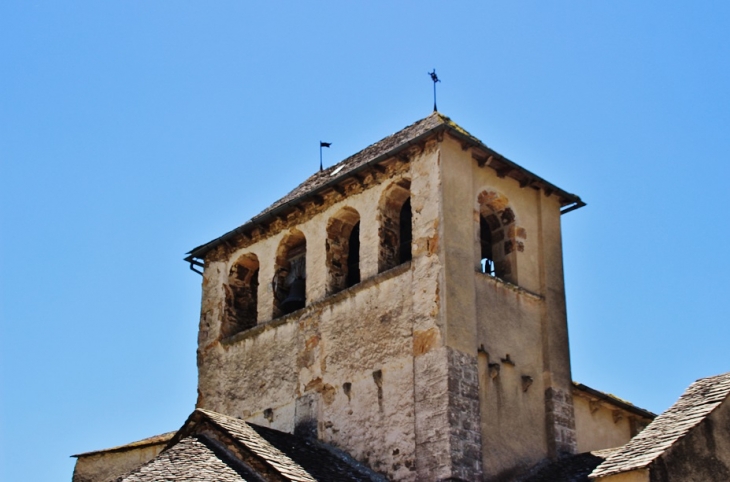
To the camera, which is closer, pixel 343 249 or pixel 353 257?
pixel 343 249

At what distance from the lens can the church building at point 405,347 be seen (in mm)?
15328

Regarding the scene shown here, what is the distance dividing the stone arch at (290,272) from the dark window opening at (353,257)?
855 millimetres

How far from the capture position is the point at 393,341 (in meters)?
16.5

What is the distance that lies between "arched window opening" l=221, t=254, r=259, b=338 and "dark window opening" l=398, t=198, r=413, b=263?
3.27m

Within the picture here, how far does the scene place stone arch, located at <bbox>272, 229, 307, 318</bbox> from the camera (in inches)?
749

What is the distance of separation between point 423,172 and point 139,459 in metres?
7.44

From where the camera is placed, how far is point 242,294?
20.4 metres

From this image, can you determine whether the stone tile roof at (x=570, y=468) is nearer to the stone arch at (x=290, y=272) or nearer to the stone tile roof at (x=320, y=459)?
the stone tile roof at (x=320, y=459)

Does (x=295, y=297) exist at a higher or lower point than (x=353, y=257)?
lower

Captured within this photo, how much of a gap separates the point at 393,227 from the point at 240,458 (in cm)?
477

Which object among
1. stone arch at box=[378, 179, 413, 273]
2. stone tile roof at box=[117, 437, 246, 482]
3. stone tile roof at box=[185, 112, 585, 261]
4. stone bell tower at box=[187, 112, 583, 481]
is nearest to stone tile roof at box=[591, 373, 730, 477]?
stone bell tower at box=[187, 112, 583, 481]

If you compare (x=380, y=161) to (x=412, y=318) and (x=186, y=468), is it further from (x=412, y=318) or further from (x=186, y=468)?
(x=186, y=468)

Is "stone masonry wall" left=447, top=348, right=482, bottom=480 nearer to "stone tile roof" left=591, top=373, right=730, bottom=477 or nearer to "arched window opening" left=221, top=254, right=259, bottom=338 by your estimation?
"stone tile roof" left=591, top=373, right=730, bottom=477

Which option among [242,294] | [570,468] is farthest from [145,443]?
[570,468]
